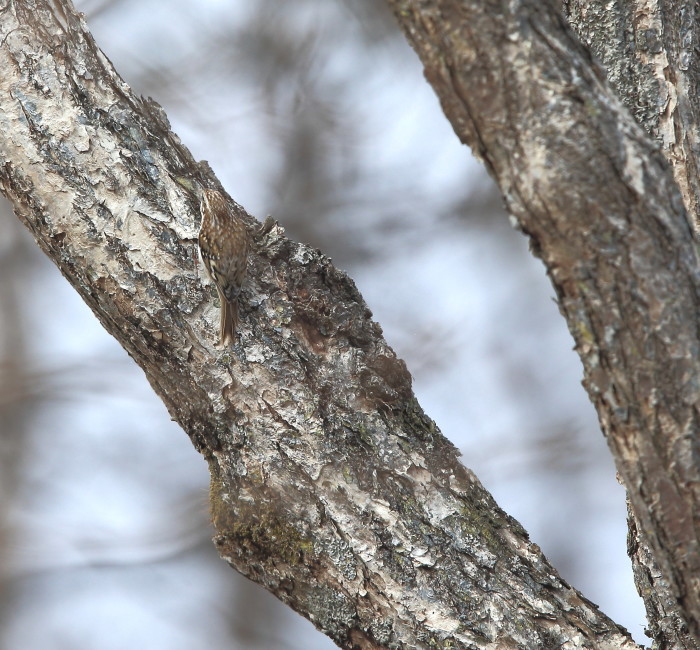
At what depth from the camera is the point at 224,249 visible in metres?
2.41

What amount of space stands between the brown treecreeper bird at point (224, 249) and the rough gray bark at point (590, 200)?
3.02ft

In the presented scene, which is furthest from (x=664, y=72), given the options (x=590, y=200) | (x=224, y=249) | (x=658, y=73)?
(x=224, y=249)

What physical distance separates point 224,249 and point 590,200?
130 cm

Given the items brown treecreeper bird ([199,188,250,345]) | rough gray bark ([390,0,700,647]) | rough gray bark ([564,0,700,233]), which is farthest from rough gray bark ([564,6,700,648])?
brown treecreeper bird ([199,188,250,345])

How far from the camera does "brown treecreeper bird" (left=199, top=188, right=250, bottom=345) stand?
2.13 meters

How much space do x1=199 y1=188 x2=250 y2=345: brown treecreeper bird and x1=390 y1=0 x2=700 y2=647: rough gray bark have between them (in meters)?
0.92

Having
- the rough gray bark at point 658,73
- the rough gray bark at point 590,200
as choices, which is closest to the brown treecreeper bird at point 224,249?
the rough gray bark at point 590,200

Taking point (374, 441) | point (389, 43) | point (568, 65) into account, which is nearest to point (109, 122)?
point (374, 441)

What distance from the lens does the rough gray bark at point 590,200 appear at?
1337 millimetres

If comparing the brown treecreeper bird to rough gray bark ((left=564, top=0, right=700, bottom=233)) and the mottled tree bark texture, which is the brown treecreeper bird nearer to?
the mottled tree bark texture

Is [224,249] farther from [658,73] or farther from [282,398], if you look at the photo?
[658,73]

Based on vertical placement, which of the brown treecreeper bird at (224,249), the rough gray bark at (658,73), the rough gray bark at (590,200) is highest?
the rough gray bark at (658,73)

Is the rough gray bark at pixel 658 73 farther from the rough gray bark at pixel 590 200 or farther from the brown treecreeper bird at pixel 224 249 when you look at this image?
the brown treecreeper bird at pixel 224 249

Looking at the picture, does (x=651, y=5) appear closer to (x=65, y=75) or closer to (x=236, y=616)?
(x=65, y=75)
